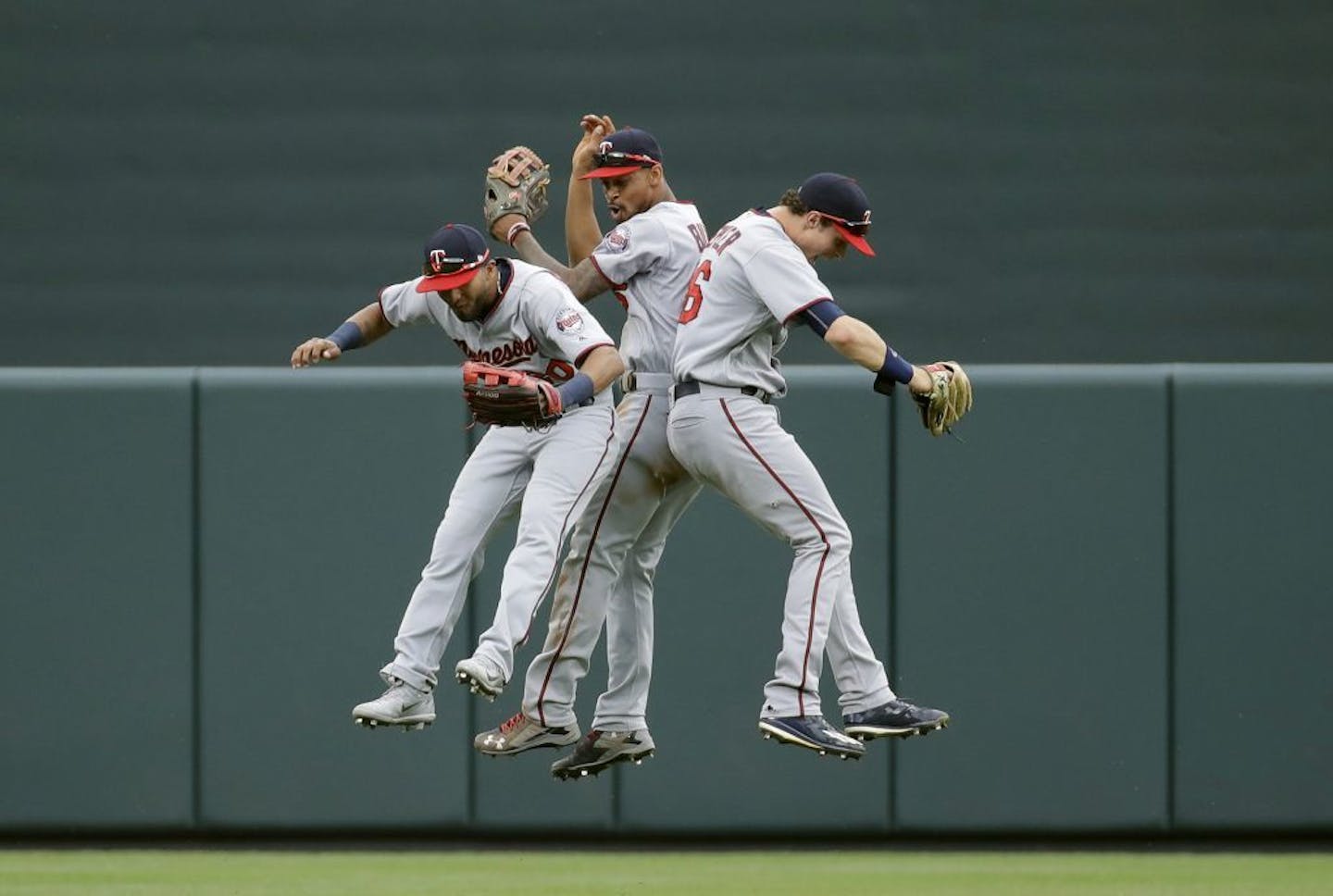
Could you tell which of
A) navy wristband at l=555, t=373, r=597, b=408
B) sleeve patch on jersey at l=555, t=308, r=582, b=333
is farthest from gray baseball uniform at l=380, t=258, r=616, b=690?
navy wristband at l=555, t=373, r=597, b=408

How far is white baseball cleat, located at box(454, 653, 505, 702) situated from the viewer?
544 cm

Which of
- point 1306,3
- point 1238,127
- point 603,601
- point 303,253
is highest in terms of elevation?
point 1306,3

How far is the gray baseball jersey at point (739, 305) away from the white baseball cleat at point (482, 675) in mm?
1010

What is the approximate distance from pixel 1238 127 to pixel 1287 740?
9.25 feet

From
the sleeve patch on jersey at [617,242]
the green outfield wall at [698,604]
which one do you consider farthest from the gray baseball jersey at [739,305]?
the green outfield wall at [698,604]

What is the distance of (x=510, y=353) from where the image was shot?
591 centimetres

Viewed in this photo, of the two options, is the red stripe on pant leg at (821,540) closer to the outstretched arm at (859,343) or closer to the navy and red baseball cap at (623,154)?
the outstretched arm at (859,343)

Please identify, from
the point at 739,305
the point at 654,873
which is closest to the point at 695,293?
the point at 739,305

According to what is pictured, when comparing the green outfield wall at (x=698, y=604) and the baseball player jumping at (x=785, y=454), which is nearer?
the baseball player jumping at (x=785, y=454)

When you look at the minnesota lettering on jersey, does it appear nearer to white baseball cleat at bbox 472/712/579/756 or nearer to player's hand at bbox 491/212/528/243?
player's hand at bbox 491/212/528/243

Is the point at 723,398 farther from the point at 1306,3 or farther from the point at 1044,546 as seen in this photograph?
the point at 1306,3

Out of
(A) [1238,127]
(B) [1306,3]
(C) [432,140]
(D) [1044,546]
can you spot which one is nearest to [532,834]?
(D) [1044,546]

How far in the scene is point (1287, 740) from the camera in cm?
860

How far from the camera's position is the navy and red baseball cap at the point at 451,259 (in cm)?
559
